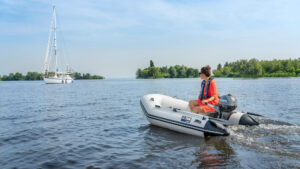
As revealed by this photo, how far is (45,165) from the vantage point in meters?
4.78

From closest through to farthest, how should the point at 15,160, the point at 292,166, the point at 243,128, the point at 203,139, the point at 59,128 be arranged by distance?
the point at 292,166, the point at 15,160, the point at 203,139, the point at 243,128, the point at 59,128

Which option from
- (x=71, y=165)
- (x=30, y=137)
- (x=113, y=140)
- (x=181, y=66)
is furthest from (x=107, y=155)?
(x=181, y=66)

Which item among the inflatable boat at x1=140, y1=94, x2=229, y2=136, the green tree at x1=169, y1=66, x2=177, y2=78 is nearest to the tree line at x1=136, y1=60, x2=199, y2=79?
the green tree at x1=169, y1=66, x2=177, y2=78

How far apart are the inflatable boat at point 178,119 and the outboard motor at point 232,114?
2.32ft

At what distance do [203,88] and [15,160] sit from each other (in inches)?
211

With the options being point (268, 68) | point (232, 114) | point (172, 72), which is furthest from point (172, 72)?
Answer: point (232, 114)

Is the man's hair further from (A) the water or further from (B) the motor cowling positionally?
(A) the water

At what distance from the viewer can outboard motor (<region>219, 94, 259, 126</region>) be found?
6891mm

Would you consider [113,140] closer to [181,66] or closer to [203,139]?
[203,139]

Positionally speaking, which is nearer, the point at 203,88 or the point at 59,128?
the point at 203,88

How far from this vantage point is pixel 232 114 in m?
7.07

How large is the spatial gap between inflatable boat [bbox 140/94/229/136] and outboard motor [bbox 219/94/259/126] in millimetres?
706

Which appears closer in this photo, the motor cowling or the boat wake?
the boat wake

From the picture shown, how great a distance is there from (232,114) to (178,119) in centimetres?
176
